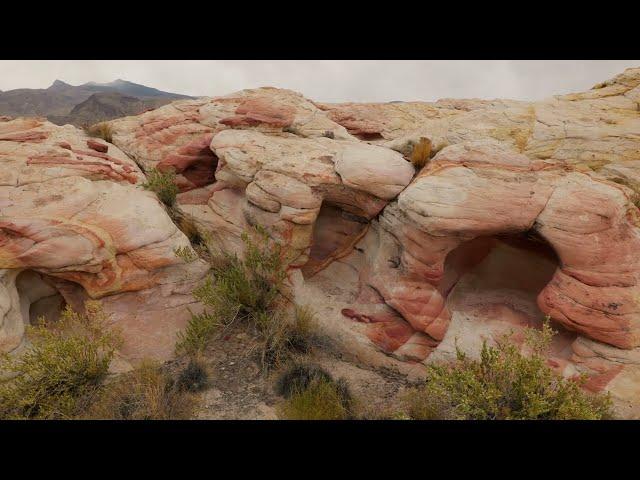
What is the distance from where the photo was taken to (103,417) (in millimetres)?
5207

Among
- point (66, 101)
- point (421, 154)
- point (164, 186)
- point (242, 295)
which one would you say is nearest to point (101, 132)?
point (164, 186)

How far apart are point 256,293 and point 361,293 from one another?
231 cm

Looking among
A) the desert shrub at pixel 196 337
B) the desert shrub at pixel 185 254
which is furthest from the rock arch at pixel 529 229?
the desert shrub at pixel 185 254

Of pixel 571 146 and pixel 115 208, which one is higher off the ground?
pixel 571 146

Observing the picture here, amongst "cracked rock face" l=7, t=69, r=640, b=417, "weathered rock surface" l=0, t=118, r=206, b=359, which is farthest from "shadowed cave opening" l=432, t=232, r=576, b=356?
"weathered rock surface" l=0, t=118, r=206, b=359

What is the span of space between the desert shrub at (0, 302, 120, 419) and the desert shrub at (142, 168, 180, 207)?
4.22m

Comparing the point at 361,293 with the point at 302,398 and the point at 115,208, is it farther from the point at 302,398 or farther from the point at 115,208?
the point at 115,208

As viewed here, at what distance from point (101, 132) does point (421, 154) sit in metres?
10.9

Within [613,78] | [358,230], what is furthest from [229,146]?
[613,78]

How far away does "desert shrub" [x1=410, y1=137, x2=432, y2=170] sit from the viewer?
7512mm

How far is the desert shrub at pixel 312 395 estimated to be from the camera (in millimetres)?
5336

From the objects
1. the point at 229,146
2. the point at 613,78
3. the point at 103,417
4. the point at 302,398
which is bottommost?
the point at 103,417

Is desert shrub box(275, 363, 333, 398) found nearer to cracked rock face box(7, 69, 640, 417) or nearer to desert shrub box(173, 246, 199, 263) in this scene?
cracked rock face box(7, 69, 640, 417)

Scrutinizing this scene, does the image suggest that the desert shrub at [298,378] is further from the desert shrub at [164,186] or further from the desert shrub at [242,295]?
the desert shrub at [164,186]
